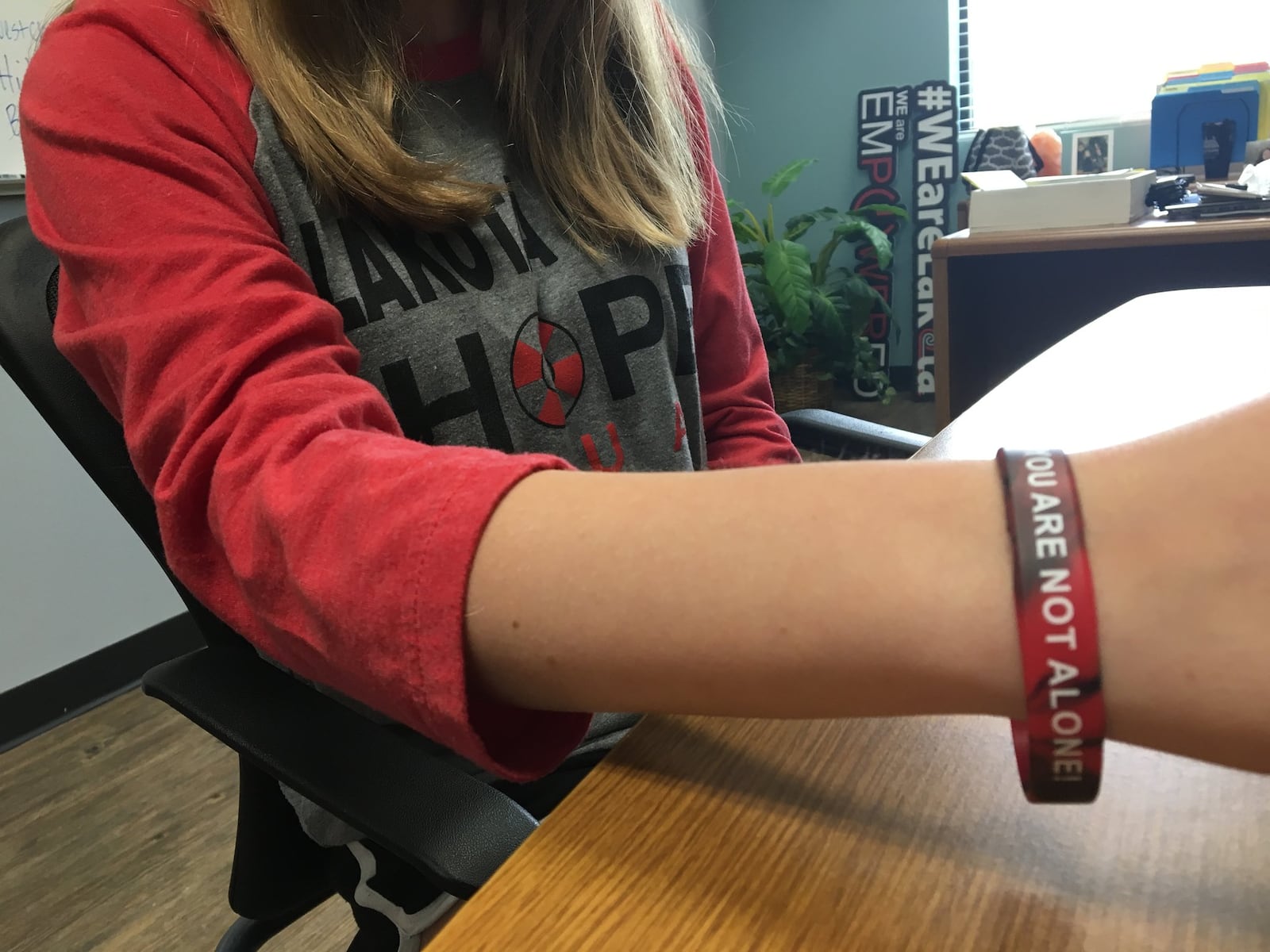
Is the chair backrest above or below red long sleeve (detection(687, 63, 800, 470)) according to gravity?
above

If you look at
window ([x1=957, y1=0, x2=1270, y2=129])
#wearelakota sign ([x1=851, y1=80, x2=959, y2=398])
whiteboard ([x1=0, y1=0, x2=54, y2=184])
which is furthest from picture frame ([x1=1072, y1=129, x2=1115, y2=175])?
whiteboard ([x1=0, y1=0, x2=54, y2=184])

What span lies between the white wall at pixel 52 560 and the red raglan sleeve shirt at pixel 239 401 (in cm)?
117

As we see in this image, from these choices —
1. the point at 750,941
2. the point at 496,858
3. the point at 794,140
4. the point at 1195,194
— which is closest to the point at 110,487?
the point at 496,858

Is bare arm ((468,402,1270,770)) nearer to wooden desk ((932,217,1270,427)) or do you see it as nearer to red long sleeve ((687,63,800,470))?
red long sleeve ((687,63,800,470))

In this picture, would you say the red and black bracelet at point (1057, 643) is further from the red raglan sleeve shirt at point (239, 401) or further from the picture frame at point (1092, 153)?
the picture frame at point (1092, 153)

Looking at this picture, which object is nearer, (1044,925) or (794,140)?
(1044,925)

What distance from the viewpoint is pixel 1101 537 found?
23cm

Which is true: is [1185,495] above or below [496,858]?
above

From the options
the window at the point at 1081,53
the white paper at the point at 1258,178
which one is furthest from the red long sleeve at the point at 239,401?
the window at the point at 1081,53

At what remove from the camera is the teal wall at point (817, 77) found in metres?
2.65

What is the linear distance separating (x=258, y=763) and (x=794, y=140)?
287 centimetres

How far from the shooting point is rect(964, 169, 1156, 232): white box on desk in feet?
5.12

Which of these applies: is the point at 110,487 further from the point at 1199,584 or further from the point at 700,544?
the point at 1199,584

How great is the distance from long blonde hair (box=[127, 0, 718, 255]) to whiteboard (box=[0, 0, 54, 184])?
3.71 feet
